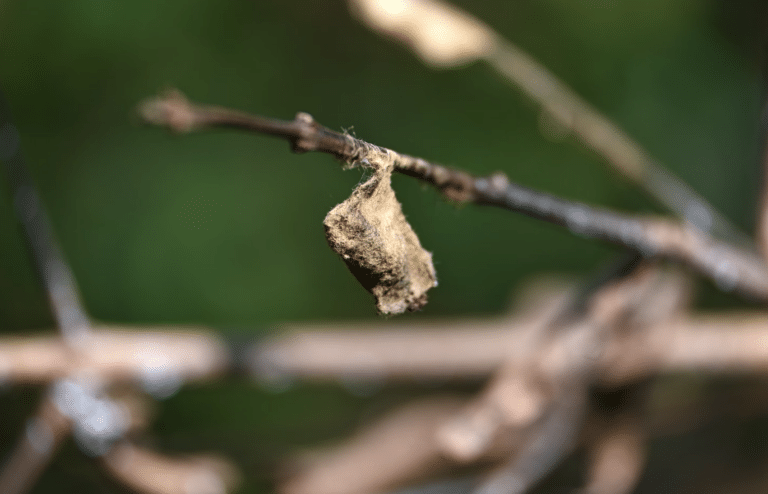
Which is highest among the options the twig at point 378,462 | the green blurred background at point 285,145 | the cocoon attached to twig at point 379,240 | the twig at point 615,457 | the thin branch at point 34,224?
the green blurred background at point 285,145

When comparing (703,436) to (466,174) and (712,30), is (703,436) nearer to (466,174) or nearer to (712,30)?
(466,174)

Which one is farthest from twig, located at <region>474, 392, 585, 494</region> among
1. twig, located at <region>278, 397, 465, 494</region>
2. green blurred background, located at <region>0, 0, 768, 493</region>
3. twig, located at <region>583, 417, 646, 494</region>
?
green blurred background, located at <region>0, 0, 768, 493</region>

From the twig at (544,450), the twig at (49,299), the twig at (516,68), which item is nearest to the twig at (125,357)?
the twig at (49,299)

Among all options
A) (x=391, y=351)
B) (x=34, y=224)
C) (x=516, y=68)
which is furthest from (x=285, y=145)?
(x=516, y=68)

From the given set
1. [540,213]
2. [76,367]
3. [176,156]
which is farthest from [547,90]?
[176,156]

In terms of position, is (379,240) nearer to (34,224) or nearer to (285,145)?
(34,224)

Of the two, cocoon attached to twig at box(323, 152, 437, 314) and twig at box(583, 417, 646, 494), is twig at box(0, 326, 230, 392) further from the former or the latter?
cocoon attached to twig at box(323, 152, 437, 314)

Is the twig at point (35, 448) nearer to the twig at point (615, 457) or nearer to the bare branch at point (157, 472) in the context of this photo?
the bare branch at point (157, 472)
